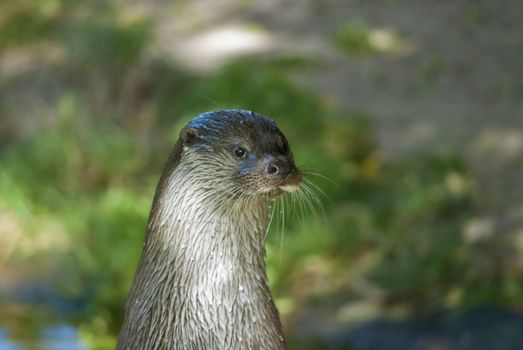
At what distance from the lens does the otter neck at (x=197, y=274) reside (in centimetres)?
270

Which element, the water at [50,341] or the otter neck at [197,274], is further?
the water at [50,341]

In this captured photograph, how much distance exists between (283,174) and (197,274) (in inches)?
13.0

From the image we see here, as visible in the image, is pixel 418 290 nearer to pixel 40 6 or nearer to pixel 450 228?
pixel 450 228

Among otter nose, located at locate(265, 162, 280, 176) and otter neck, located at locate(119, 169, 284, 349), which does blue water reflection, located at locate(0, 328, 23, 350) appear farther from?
otter nose, located at locate(265, 162, 280, 176)

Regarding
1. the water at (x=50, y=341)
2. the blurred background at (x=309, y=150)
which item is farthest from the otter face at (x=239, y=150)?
the water at (x=50, y=341)

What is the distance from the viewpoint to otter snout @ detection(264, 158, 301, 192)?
2.67 meters

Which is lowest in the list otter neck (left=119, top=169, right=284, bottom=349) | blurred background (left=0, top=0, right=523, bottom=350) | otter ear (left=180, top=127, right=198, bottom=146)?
otter neck (left=119, top=169, right=284, bottom=349)

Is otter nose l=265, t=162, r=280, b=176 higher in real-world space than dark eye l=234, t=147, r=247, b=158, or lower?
lower

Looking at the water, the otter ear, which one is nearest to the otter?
the otter ear

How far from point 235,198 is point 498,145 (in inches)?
188

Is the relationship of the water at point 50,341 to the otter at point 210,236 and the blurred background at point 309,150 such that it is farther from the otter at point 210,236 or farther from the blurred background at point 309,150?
the otter at point 210,236

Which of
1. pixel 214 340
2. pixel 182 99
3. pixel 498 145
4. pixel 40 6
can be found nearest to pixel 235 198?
pixel 214 340

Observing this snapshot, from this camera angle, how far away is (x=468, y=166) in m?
6.97

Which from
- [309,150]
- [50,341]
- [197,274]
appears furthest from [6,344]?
[197,274]
